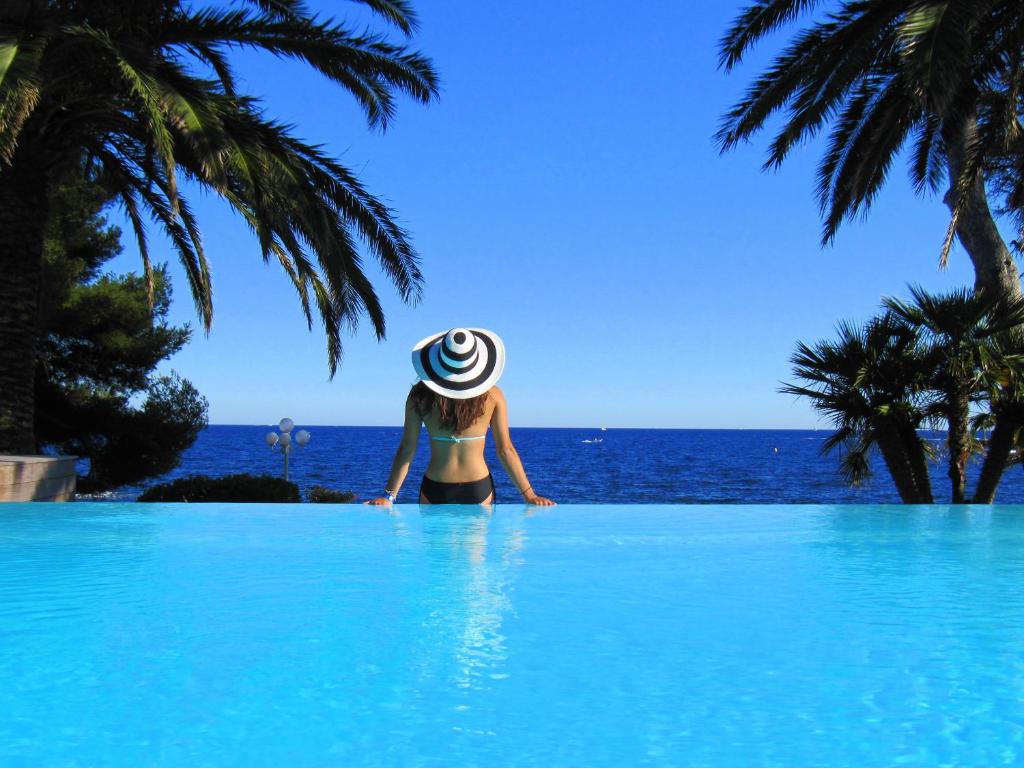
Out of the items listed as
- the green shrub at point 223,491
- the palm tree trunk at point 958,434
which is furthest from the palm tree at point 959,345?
the green shrub at point 223,491

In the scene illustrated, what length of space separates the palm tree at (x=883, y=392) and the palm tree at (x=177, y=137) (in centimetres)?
615

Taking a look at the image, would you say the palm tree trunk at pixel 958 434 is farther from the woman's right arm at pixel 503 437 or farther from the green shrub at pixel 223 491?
the green shrub at pixel 223 491

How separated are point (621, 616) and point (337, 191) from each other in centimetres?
946

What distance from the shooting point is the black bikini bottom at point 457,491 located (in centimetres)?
640

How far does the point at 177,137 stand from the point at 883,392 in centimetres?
1003

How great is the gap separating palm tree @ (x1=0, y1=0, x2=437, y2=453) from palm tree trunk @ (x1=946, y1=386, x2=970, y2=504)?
305 inches

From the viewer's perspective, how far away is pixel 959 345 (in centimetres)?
1285

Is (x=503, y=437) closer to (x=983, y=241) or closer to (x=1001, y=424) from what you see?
(x=1001, y=424)

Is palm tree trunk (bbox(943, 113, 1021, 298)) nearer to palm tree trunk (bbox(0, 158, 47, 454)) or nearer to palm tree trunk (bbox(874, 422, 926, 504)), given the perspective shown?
palm tree trunk (bbox(874, 422, 926, 504))

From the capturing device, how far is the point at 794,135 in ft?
42.5

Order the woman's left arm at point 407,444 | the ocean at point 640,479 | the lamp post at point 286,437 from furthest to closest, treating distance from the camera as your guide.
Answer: the ocean at point 640,479 → the lamp post at point 286,437 → the woman's left arm at point 407,444

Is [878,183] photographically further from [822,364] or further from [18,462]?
[18,462]

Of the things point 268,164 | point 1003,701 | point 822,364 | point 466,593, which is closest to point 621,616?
point 466,593

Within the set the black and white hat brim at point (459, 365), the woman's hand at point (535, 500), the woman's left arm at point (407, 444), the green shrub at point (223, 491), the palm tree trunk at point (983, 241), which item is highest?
the palm tree trunk at point (983, 241)
